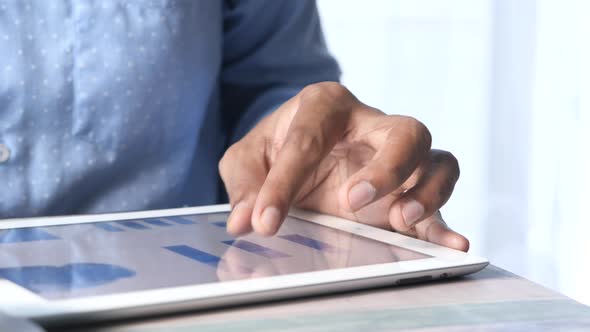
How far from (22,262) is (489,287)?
0.72ft

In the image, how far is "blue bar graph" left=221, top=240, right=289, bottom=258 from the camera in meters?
0.39

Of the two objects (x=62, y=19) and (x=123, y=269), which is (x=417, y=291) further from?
(x=62, y=19)

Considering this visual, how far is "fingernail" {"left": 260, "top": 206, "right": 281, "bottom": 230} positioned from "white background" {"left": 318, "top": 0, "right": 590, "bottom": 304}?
1567 millimetres

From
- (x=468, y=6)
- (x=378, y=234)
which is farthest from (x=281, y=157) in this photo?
(x=468, y=6)

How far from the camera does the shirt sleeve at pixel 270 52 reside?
2.61 ft

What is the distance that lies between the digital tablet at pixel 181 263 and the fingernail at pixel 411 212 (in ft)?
0.06

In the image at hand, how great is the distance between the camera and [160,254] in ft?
1.26

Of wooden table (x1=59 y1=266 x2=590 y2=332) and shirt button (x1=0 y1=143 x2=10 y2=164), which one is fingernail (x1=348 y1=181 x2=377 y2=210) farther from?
shirt button (x1=0 y1=143 x2=10 y2=164)

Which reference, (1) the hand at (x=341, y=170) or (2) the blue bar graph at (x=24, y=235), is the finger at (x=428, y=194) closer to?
(1) the hand at (x=341, y=170)

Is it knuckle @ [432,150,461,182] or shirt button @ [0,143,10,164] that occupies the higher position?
knuckle @ [432,150,461,182]

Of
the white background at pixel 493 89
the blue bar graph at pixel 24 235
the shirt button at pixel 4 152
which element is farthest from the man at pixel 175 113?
the white background at pixel 493 89

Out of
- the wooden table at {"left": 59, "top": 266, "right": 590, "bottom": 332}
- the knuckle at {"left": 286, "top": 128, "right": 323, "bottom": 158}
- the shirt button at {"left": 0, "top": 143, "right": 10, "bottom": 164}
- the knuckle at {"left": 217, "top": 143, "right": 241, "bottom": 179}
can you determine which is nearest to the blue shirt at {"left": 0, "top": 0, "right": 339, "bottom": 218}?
the shirt button at {"left": 0, "top": 143, "right": 10, "bottom": 164}

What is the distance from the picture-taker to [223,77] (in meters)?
0.82

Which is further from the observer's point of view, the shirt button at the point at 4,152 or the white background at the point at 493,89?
→ the white background at the point at 493,89
